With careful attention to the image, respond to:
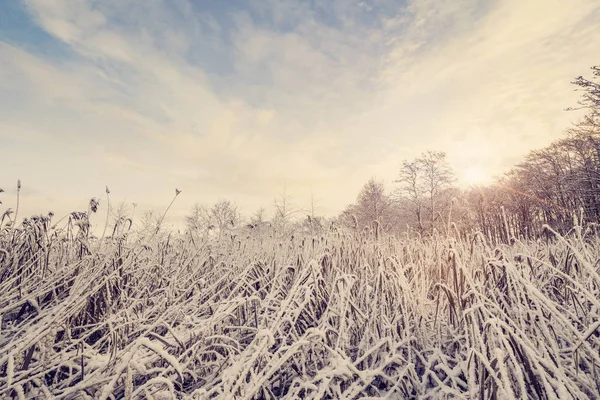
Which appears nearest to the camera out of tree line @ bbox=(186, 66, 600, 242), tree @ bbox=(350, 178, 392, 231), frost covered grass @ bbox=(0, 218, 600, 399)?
frost covered grass @ bbox=(0, 218, 600, 399)

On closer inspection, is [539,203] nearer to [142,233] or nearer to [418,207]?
[418,207]

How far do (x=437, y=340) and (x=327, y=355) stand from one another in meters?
0.74

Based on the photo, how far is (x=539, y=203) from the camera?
67.7 feet

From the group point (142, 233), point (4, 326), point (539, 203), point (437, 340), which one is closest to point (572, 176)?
point (539, 203)

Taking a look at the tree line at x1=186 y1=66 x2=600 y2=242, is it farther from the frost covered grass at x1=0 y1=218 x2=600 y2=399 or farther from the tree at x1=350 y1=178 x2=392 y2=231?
the frost covered grass at x1=0 y1=218 x2=600 y2=399

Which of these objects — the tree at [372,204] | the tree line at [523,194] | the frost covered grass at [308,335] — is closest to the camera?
the frost covered grass at [308,335]

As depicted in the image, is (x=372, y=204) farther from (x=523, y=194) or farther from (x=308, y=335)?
(x=308, y=335)

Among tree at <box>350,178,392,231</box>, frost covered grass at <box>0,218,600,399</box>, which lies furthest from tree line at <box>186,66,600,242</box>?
frost covered grass at <box>0,218,600,399</box>

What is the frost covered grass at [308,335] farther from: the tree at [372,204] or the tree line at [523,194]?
the tree at [372,204]

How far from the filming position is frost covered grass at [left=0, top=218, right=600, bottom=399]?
137 cm

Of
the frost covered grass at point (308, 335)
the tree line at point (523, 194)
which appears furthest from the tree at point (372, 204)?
the frost covered grass at point (308, 335)

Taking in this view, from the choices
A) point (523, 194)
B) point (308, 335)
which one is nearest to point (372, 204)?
point (523, 194)

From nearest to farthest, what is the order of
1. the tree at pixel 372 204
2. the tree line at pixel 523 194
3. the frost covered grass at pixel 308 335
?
the frost covered grass at pixel 308 335
the tree line at pixel 523 194
the tree at pixel 372 204

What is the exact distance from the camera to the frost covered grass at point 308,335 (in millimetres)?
1374
